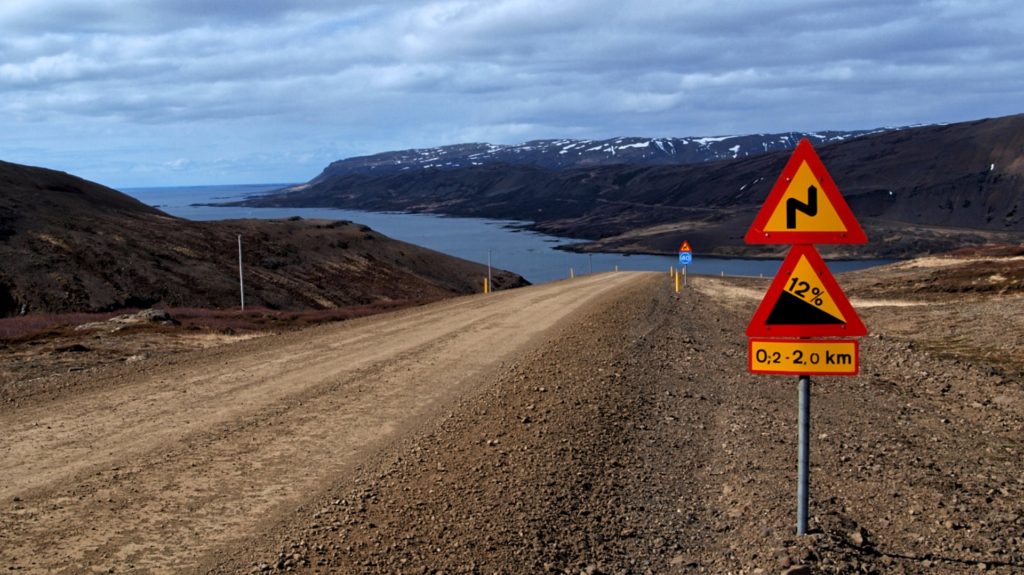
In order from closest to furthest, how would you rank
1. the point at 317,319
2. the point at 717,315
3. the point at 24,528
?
the point at 24,528
the point at 717,315
the point at 317,319

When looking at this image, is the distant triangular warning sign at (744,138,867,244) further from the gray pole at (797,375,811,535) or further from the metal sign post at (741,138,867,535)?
the gray pole at (797,375,811,535)

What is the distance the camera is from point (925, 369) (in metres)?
14.1

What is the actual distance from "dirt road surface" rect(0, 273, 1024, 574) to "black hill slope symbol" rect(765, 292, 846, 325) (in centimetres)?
A: 152

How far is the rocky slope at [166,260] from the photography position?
142 feet

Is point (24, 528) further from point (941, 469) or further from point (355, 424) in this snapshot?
point (941, 469)

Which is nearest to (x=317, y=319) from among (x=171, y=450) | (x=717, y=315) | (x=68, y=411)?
(x=717, y=315)

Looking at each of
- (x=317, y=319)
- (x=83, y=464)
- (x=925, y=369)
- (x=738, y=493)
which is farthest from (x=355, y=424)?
(x=317, y=319)

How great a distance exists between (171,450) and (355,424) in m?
1.96

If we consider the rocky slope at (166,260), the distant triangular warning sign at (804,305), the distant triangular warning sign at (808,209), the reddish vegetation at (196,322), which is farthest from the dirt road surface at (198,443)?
the rocky slope at (166,260)

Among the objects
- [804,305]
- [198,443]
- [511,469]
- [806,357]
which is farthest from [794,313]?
[198,443]

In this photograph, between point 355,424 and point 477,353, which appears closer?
point 355,424

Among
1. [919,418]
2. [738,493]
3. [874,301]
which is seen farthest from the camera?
[874,301]

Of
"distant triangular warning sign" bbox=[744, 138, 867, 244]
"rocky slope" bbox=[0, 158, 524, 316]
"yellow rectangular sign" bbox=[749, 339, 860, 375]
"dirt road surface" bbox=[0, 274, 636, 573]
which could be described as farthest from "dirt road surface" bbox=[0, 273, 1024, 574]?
"rocky slope" bbox=[0, 158, 524, 316]

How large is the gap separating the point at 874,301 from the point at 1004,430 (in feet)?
82.0
